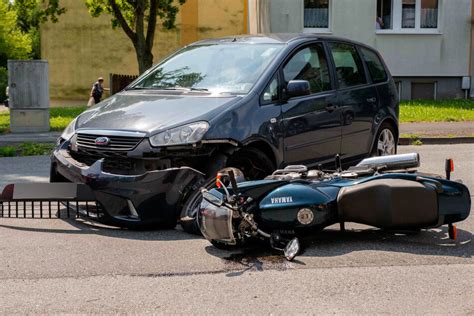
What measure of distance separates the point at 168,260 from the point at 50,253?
3.22 feet

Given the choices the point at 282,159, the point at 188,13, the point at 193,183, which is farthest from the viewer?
the point at 188,13

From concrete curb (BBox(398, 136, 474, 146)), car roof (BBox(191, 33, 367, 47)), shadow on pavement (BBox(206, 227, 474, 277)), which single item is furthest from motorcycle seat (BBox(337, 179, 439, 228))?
concrete curb (BBox(398, 136, 474, 146))

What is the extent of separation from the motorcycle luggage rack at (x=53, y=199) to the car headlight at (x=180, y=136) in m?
0.74

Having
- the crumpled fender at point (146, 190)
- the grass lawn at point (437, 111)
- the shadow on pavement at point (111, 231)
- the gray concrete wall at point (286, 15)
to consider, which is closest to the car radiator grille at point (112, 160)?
the crumpled fender at point (146, 190)

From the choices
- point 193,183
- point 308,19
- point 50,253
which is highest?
point 308,19

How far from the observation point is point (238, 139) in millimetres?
6602

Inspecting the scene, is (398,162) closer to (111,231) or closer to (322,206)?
(322,206)

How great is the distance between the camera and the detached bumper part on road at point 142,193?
6.18 metres

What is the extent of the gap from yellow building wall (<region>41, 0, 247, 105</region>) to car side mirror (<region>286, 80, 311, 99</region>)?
29.1 meters

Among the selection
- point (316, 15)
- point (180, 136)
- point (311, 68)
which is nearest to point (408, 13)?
point (316, 15)

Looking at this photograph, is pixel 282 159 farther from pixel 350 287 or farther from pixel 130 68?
pixel 130 68

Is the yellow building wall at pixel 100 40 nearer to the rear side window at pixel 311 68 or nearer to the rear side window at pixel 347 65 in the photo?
the rear side window at pixel 347 65

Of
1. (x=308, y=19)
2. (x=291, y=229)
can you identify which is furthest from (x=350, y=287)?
(x=308, y=19)

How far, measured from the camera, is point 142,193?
6172 mm
